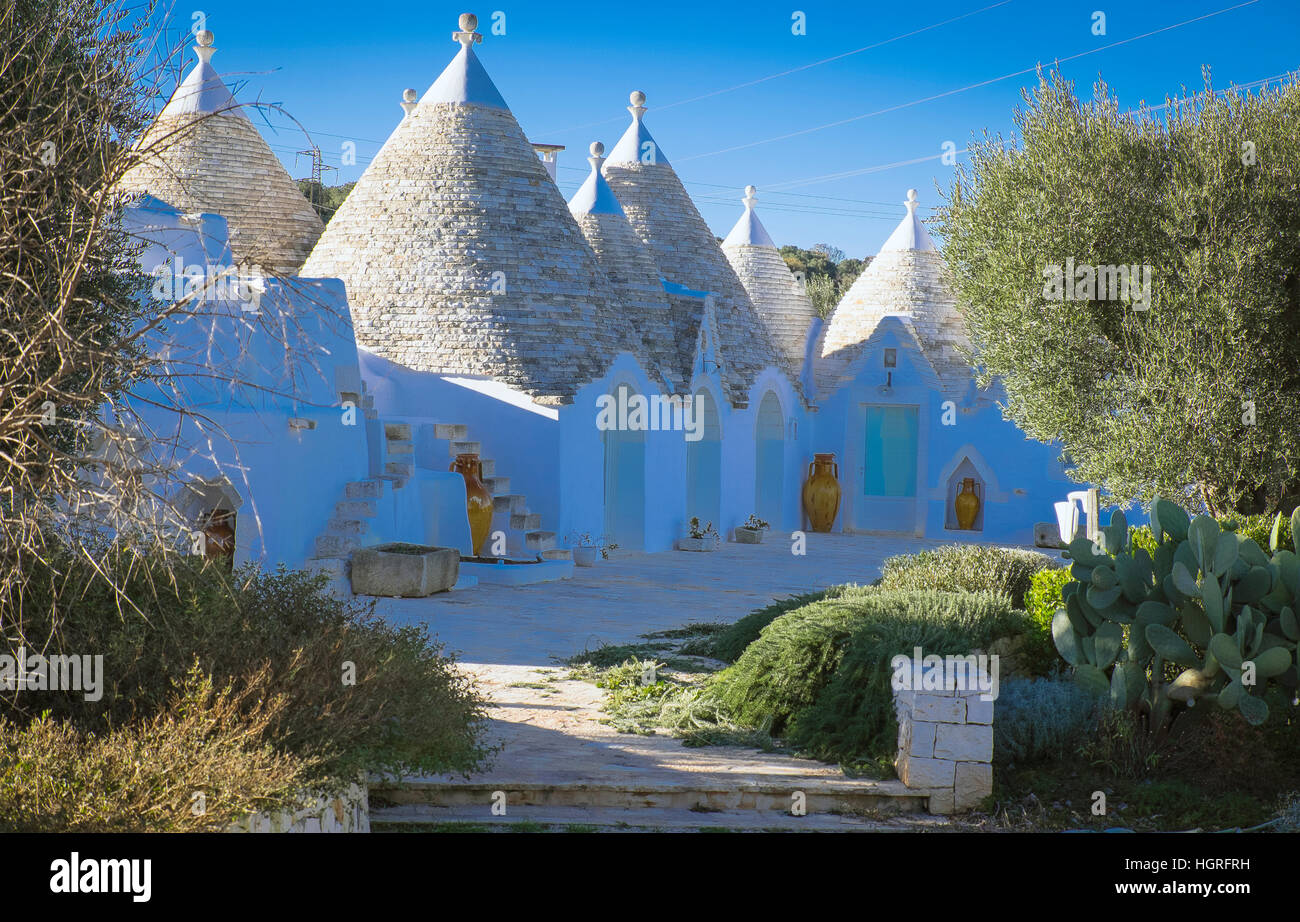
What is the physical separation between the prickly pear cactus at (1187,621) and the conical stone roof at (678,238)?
1497 centimetres

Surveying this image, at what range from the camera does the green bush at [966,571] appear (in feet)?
32.6

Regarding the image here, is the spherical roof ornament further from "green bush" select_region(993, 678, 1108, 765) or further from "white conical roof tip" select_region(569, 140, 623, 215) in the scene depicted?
"green bush" select_region(993, 678, 1108, 765)

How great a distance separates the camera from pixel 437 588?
13.1m

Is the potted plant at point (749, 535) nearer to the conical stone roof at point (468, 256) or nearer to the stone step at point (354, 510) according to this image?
the conical stone roof at point (468, 256)

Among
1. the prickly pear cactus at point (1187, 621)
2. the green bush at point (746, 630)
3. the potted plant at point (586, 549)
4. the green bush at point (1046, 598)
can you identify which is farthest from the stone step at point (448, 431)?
the prickly pear cactus at point (1187, 621)

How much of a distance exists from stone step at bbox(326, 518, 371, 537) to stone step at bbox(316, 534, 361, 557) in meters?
0.07

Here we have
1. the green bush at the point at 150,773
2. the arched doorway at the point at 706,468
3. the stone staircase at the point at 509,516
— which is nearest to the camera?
the green bush at the point at 150,773

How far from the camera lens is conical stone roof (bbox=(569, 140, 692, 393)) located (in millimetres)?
20312

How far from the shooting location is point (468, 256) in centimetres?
1688

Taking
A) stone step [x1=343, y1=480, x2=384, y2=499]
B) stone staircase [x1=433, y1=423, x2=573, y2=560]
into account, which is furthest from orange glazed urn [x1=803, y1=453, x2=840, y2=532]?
stone step [x1=343, y1=480, x2=384, y2=499]

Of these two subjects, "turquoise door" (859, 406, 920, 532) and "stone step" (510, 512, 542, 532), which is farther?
"turquoise door" (859, 406, 920, 532)

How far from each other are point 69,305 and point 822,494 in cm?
2010
